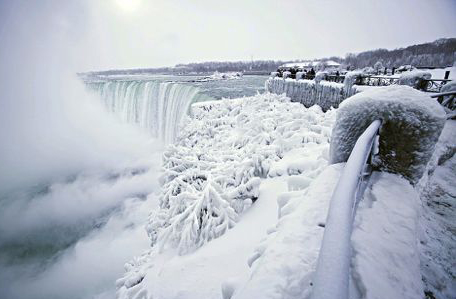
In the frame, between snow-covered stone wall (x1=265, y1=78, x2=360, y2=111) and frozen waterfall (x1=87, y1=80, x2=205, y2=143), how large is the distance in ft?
29.6

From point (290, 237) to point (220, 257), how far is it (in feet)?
10.00

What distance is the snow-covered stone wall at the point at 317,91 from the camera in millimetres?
12444

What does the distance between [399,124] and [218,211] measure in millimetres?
4055

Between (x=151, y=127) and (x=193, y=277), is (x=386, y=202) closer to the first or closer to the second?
(x=193, y=277)

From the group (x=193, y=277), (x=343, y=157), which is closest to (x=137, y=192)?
(x=193, y=277)

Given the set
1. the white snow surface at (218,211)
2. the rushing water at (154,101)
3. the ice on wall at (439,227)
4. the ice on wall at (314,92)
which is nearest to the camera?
the ice on wall at (439,227)

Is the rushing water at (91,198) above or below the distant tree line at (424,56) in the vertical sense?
below

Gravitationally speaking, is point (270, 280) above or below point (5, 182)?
above

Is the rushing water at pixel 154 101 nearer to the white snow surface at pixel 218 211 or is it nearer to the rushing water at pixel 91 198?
the rushing water at pixel 91 198

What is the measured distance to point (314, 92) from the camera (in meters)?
15.2

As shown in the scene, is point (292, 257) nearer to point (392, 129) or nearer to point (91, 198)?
point (392, 129)

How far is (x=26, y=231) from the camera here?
54.2 feet

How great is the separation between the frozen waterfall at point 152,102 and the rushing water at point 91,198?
0.40 ft

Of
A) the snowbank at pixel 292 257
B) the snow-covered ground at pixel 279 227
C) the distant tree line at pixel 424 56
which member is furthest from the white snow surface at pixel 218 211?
the distant tree line at pixel 424 56
